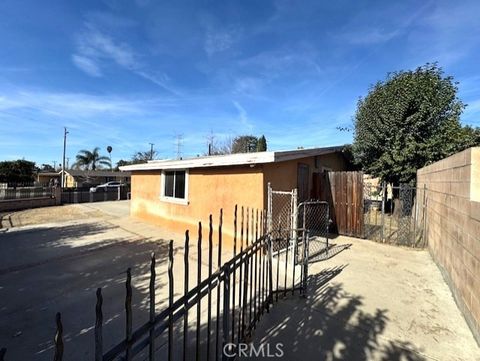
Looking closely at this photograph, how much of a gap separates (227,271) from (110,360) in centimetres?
130

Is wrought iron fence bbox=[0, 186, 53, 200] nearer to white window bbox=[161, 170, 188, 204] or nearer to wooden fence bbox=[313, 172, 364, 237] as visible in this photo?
white window bbox=[161, 170, 188, 204]

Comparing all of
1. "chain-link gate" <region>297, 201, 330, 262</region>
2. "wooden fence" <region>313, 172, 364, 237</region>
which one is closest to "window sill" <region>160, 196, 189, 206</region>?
"chain-link gate" <region>297, 201, 330, 262</region>

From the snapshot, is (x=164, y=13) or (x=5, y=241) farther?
(x=5, y=241)

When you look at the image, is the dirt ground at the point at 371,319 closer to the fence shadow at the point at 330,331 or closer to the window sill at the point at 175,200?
the fence shadow at the point at 330,331

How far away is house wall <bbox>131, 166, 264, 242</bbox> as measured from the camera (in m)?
7.19

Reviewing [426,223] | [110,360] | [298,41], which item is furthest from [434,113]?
[110,360]

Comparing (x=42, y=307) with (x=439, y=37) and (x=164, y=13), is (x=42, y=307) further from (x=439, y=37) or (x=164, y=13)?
(x=439, y=37)

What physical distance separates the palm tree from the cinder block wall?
52.0 metres

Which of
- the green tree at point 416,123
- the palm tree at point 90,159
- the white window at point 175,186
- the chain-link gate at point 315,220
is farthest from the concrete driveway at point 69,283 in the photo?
the palm tree at point 90,159

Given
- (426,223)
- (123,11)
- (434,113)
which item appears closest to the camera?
(123,11)

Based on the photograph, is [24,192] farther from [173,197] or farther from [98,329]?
[98,329]

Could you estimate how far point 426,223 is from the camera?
774cm

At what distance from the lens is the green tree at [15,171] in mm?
30361

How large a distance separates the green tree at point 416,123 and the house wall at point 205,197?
7.76 m
